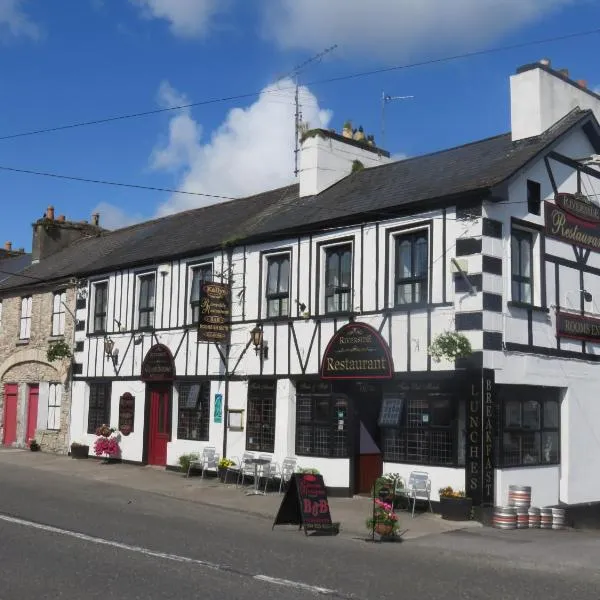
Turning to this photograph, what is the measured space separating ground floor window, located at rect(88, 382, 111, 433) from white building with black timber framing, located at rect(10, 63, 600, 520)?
246cm

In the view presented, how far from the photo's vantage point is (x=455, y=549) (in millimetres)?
11047

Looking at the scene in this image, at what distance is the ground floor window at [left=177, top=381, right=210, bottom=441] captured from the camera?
62.7 ft

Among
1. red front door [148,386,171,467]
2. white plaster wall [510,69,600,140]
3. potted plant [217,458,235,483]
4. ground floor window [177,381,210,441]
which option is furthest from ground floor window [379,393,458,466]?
red front door [148,386,171,467]

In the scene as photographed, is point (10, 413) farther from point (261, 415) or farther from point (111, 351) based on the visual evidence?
point (261, 415)

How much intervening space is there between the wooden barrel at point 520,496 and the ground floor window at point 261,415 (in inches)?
214

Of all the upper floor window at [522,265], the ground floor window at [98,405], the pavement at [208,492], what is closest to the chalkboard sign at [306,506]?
the pavement at [208,492]

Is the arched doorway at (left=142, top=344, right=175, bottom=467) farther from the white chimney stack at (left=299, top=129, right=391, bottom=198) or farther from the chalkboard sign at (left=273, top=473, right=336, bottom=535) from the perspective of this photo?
the chalkboard sign at (left=273, top=473, right=336, bottom=535)

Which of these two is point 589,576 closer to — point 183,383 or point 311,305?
point 311,305

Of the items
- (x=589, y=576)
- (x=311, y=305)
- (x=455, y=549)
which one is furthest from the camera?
(x=311, y=305)

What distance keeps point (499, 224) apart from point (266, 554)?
304 inches

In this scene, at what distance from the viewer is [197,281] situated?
19.9 meters

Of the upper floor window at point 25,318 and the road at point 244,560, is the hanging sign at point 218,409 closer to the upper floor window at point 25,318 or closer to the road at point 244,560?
the road at point 244,560

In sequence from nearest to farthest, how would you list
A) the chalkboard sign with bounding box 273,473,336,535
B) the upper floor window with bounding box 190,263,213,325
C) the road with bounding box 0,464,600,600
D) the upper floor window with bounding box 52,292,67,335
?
the road with bounding box 0,464,600,600, the chalkboard sign with bounding box 273,473,336,535, the upper floor window with bounding box 190,263,213,325, the upper floor window with bounding box 52,292,67,335

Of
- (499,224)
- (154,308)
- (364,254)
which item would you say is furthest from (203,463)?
(499,224)
